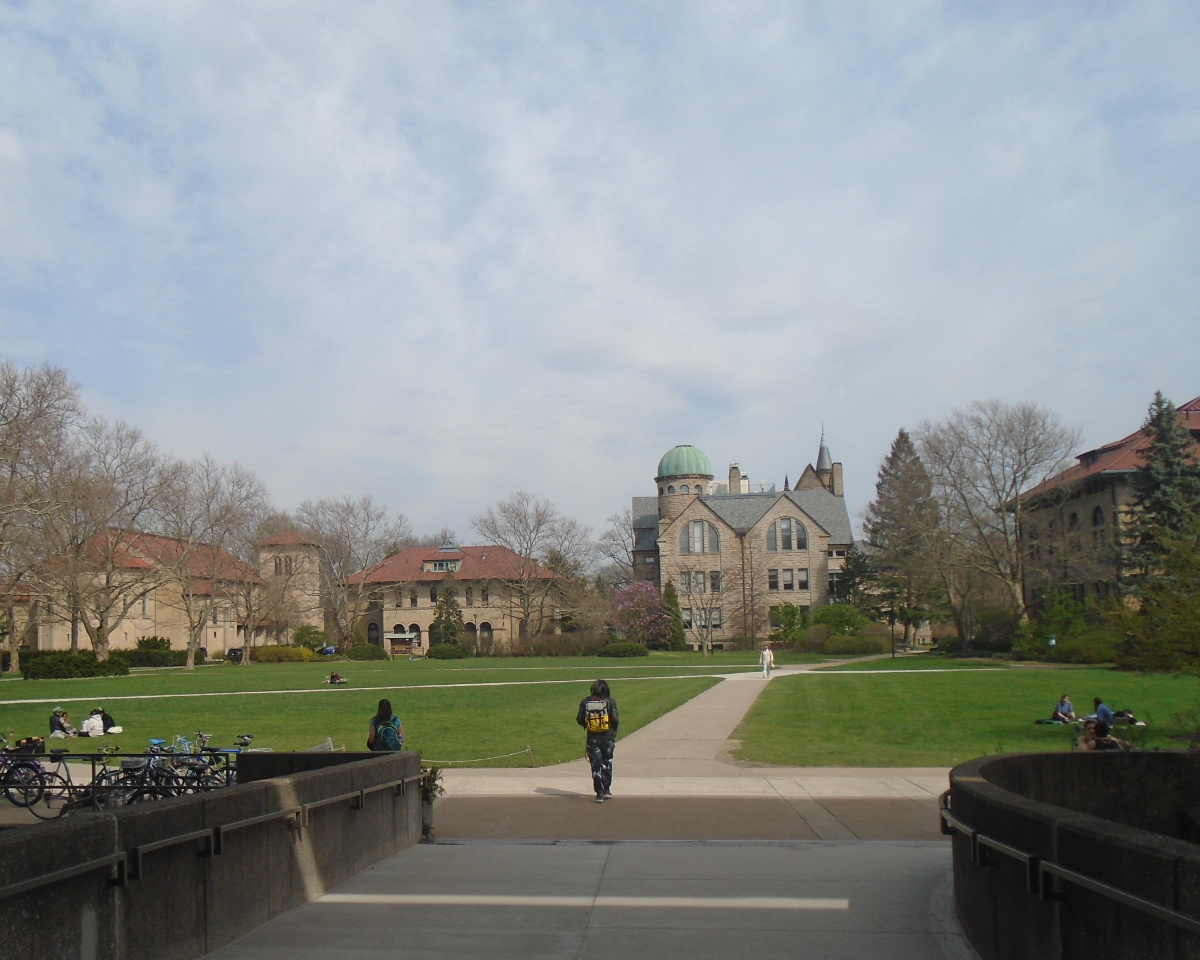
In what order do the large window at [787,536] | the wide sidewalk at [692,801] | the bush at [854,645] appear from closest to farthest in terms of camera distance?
the wide sidewalk at [692,801]
the bush at [854,645]
the large window at [787,536]

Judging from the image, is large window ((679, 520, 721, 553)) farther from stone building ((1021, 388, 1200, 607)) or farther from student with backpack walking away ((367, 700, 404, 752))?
student with backpack walking away ((367, 700, 404, 752))

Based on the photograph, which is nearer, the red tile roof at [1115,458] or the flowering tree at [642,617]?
the red tile roof at [1115,458]

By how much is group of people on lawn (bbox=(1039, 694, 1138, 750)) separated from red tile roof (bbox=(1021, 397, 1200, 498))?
37.0 meters

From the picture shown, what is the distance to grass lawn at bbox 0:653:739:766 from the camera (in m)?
21.1

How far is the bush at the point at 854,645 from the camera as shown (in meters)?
62.0

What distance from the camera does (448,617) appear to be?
88.8m

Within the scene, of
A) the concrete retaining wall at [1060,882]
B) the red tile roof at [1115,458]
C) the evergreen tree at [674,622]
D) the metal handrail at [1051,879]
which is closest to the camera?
the metal handrail at [1051,879]

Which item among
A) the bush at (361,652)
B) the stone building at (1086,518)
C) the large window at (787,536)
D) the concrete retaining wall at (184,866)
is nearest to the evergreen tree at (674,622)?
the large window at (787,536)

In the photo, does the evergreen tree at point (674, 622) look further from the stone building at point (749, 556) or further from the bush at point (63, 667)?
the bush at point (63, 667)

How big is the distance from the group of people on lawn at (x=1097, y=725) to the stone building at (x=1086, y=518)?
1114 inches

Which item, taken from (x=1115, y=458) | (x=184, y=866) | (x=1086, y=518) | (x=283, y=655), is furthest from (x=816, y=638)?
(x=184, y=866)

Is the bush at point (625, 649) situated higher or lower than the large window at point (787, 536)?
lower

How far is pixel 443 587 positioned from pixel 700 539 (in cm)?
2360

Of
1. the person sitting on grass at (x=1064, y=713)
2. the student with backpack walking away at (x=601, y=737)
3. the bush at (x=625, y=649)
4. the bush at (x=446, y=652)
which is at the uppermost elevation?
the student with backpack walking away at (x=601, y=737)
